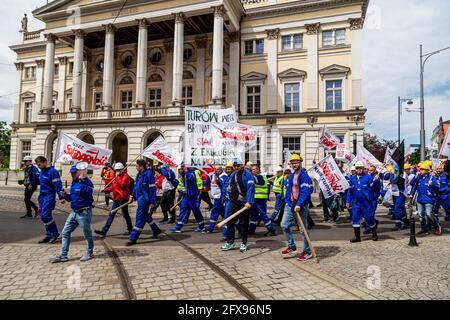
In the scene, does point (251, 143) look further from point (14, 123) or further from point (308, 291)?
point (14, 123)

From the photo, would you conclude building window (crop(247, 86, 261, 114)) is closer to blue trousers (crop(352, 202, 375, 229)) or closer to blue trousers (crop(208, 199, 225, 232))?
blue trousers (crop(208, 199, 225, 232))

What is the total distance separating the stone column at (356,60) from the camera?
25891 mm

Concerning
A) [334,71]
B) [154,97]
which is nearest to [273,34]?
[334,71]

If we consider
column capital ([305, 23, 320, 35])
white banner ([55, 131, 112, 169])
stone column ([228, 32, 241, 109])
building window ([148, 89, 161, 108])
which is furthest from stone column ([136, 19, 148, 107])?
white banner ([55, 131, 112, 169])

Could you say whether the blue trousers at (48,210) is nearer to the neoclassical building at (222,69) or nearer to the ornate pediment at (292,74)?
the neoclassical building at (222,69)

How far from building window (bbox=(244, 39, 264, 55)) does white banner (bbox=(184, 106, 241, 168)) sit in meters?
21.7

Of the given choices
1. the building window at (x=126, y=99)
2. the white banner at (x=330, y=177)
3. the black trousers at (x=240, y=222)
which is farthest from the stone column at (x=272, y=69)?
the black trousers at (x=240, y=222)

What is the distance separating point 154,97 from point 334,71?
17.3 meters

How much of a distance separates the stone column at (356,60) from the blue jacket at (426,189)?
18.2m

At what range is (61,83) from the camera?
35031mm

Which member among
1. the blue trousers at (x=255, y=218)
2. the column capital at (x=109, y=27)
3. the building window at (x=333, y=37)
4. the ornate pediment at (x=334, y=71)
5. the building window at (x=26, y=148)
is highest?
the column capital at (x=109, y=27)
